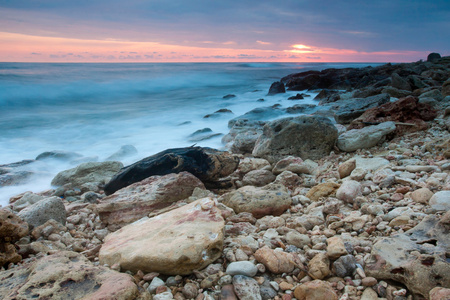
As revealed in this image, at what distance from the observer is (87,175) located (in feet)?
17.4

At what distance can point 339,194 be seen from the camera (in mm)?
3078


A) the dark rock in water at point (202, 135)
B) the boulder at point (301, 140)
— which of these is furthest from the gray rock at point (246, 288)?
the dark rock in water at point (202, 135)

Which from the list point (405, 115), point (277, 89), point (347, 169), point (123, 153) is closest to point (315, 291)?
point (347, 169)

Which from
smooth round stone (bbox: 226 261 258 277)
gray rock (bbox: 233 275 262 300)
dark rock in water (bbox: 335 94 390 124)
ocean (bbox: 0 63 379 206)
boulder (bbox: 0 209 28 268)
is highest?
dark rock in water (bbox: 335 94 390 124)

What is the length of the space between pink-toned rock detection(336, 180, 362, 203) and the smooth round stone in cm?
144

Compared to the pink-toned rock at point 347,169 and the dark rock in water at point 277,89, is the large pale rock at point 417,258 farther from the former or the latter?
the dark rock in water at point 277,89

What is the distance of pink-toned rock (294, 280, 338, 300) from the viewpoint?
174 cm

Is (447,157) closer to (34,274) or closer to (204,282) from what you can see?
(204,282)

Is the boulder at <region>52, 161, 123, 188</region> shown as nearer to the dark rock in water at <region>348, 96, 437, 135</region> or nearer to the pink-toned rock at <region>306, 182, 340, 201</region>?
the pink-toned rock at <region>306, 182, 340, 201</region>

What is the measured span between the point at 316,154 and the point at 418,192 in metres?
2.73

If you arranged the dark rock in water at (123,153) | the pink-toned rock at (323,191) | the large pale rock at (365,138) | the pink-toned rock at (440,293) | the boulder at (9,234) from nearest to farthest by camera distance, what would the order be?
the pink-toned rock at (440,293), the boulder at (9,234), the pink-toned rock at (323,191), the large pale rock at (365,138), the dark rock in water at (123,153)

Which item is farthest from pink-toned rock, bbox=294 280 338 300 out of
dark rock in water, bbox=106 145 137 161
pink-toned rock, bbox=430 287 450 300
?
dark rock in water, bbox=106 145 137 161

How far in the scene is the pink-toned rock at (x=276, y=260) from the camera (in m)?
1.99

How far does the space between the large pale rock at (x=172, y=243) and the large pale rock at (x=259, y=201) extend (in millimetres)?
575
